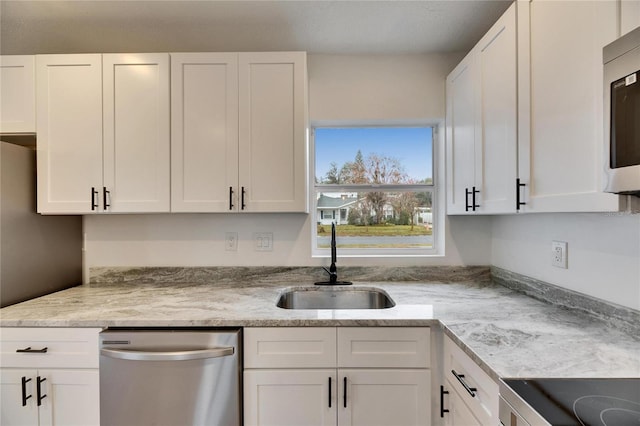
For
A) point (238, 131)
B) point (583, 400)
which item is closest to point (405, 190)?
point (238, 131)

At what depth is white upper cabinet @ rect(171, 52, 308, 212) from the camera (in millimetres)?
1778

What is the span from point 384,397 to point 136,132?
1.88 m

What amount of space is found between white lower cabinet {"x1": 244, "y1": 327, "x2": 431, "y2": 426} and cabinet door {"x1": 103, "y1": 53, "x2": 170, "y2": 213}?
102 cm

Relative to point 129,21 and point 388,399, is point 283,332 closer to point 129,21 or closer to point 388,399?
point 388,399

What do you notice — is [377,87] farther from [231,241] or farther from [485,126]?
[231,241]

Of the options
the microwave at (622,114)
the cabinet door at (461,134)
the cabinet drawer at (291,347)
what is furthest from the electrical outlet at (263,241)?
the microwave at (622,114)

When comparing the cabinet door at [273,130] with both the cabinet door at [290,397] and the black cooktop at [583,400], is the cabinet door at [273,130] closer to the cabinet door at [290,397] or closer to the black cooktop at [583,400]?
the cabinet door at [290,397]

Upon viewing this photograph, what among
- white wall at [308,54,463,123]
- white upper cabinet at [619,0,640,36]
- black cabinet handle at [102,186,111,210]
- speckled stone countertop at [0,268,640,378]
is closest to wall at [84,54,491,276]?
white wall at [308,54,463,123]

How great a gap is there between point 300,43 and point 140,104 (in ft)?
3.35

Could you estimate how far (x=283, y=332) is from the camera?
4.55 ft

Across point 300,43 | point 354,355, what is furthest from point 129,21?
point 354,355

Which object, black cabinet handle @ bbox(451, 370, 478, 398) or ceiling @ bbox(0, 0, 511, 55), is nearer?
black cabinet handle @ bbox(451, 370, 478, 398)

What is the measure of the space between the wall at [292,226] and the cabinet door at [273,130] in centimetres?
34

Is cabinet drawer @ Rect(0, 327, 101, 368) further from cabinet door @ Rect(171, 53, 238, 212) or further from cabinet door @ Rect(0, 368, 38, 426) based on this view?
cabinet door @ Rect(171, 53, 238, 212)
